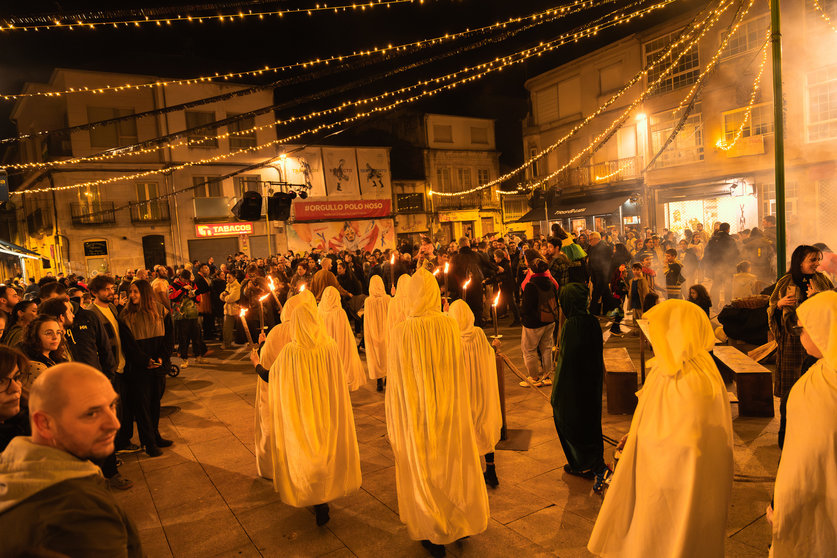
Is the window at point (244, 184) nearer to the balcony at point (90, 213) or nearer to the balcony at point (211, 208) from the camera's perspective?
the balcony at point (211, 208)

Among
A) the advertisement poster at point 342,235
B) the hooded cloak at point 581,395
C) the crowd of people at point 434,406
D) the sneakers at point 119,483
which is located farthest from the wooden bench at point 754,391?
the advertisement poster at point 342,235

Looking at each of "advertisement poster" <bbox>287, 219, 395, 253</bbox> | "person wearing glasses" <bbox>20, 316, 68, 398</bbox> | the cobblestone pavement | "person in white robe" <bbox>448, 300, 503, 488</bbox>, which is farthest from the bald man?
"advertisement poster" <bbox>287, 219, 395, 253</bbox>

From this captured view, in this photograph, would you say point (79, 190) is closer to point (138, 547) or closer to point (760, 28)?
point (138, 547)

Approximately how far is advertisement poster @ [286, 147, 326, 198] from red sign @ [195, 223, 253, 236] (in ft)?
13.0

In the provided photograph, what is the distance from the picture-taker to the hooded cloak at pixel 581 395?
4465 millimetres

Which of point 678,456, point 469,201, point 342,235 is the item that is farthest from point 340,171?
point 678,456

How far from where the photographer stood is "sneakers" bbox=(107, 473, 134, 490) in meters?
4.95

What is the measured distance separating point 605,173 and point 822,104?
9.05 meters

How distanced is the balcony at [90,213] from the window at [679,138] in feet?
81.7

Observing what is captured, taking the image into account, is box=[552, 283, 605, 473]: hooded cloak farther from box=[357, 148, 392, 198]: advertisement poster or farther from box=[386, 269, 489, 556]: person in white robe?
box=[357, 148, 392, 198]: advertisement poster

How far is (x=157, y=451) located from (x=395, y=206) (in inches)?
1065

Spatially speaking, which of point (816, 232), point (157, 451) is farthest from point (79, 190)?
point (816, 232)

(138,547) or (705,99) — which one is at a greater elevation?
(705,99)

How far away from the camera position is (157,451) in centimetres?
574
